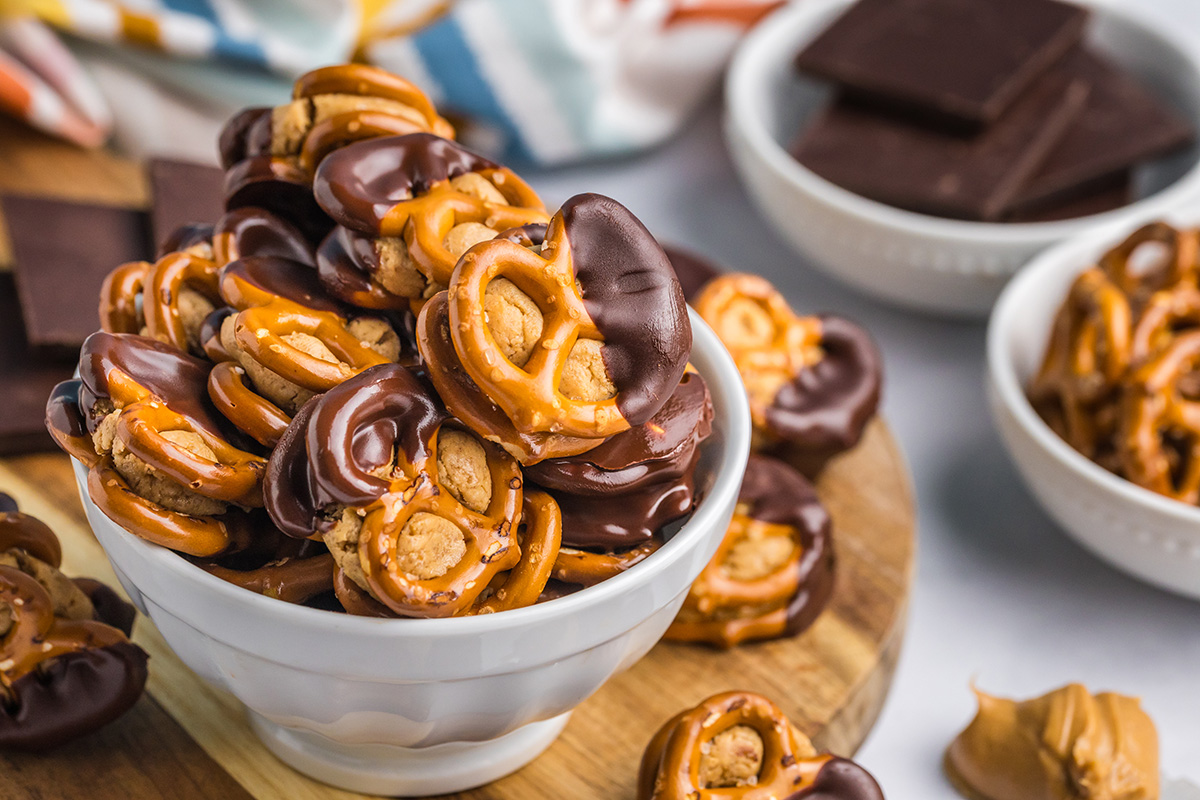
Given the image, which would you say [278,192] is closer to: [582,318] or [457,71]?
[582,318]

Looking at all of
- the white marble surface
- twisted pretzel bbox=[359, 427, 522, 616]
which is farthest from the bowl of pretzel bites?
the white marble surface

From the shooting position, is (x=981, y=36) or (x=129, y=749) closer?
(x=129, y=749)

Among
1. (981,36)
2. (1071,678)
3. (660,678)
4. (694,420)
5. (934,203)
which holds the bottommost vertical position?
(1071,678)

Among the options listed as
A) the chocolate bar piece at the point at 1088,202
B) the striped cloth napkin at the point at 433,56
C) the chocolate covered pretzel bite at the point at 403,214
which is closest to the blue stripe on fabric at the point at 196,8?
the striped cloth napkin at the point at 433,56

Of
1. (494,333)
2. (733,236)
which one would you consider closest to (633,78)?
(733,236)

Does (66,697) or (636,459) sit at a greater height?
(636,459)

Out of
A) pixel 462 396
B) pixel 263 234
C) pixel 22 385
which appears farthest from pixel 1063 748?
pixel 22 385

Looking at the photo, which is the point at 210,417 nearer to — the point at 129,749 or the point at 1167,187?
the point at 129,749

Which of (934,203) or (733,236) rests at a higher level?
(934,203)
